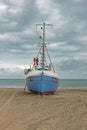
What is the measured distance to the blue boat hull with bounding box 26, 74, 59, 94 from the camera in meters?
36.5

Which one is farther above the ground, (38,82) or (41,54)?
(41,54)

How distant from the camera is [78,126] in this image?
15.4 metres

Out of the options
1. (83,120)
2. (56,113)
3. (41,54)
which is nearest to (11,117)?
(56,113)

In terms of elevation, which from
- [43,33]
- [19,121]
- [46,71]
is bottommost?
[19,121]

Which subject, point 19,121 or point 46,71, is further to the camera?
point 46,71

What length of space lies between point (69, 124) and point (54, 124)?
0.72m

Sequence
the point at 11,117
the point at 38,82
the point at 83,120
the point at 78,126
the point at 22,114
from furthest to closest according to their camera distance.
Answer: the point at 38,82 < the point at 22,114 < the point at 11,117 < the point at 83,120 < the point at 78,126

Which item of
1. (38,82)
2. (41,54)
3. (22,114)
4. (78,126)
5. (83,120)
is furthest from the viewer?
(41,54)

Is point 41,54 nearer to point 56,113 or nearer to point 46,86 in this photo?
point 46,86

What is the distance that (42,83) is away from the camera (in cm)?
3647

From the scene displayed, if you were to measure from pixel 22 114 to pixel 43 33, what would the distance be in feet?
75.5

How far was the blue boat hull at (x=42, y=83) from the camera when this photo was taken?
3647 cm

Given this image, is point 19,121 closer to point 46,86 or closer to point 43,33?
point 46,86

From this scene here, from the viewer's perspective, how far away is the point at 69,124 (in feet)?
52.6
